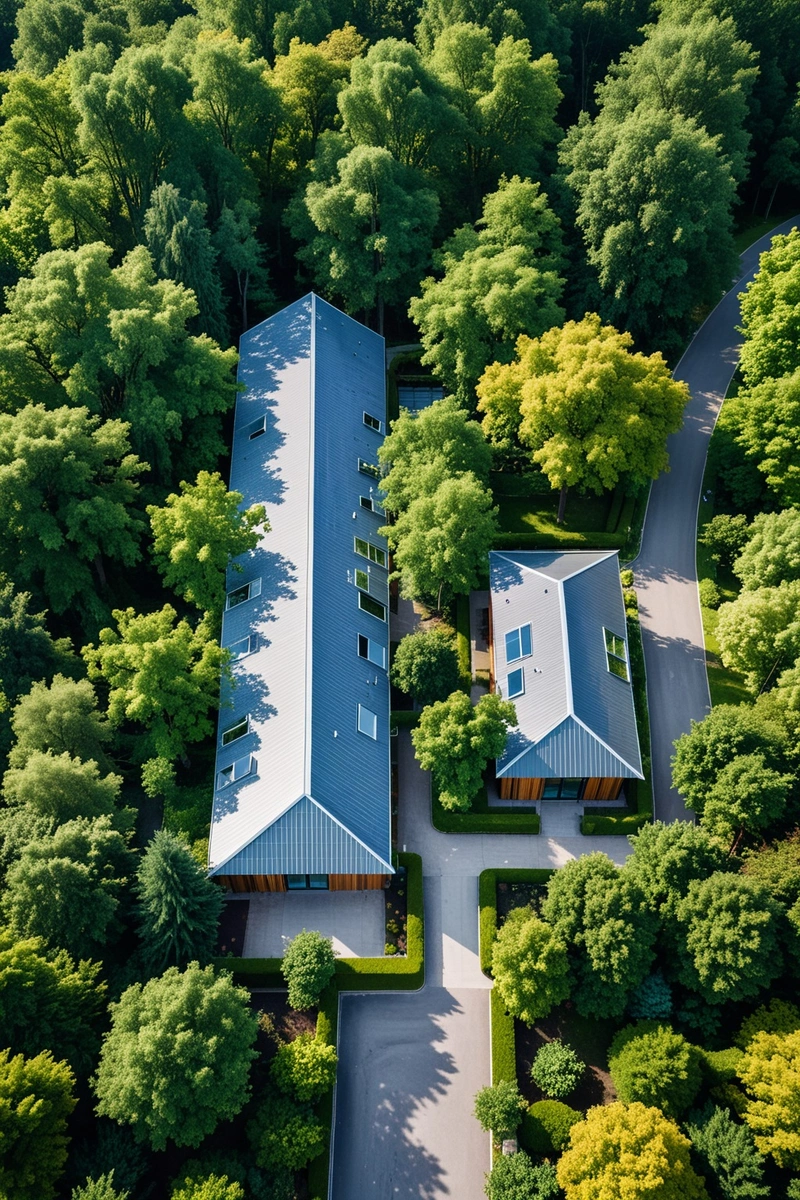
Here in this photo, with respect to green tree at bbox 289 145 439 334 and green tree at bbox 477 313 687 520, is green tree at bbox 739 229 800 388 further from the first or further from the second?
green tree at bbox 289 145 439 334

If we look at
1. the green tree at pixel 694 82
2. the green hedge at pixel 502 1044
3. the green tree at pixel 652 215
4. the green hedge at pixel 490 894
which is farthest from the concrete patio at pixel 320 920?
the green tree at pixel 694 82

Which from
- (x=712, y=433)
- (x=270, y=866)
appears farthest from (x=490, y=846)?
(x=712, y=433)

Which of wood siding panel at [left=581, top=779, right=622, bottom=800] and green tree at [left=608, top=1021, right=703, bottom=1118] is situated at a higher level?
wood siding panel at [left=581, top=779, right=622, bottom=800]

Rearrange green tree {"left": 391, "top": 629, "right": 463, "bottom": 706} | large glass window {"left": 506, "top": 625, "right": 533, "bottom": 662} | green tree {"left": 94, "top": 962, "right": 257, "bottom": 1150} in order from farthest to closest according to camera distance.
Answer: large glass window {"left": 506, "top": 625, "right": 533, "bottom": 662}, green tree {"left": 391, "top": 629, "right": 463, "bottom": 706}, green tree {"left": 94, "top": 962, "right": 257, "bottom": 1150}

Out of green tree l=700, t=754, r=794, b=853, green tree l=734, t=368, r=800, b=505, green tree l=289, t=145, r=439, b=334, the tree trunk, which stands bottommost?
green tree l=700, t=754, r=794, b=853

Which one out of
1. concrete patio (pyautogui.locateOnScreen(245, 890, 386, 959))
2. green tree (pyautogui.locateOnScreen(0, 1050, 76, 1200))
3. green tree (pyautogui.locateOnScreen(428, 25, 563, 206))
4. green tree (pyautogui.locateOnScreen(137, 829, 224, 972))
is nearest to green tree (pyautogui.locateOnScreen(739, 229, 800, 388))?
green tree (pyautogui.locateOnScreen(428, 25, 563, 206))

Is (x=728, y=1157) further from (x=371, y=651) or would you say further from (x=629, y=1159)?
(x=371, y=651)
